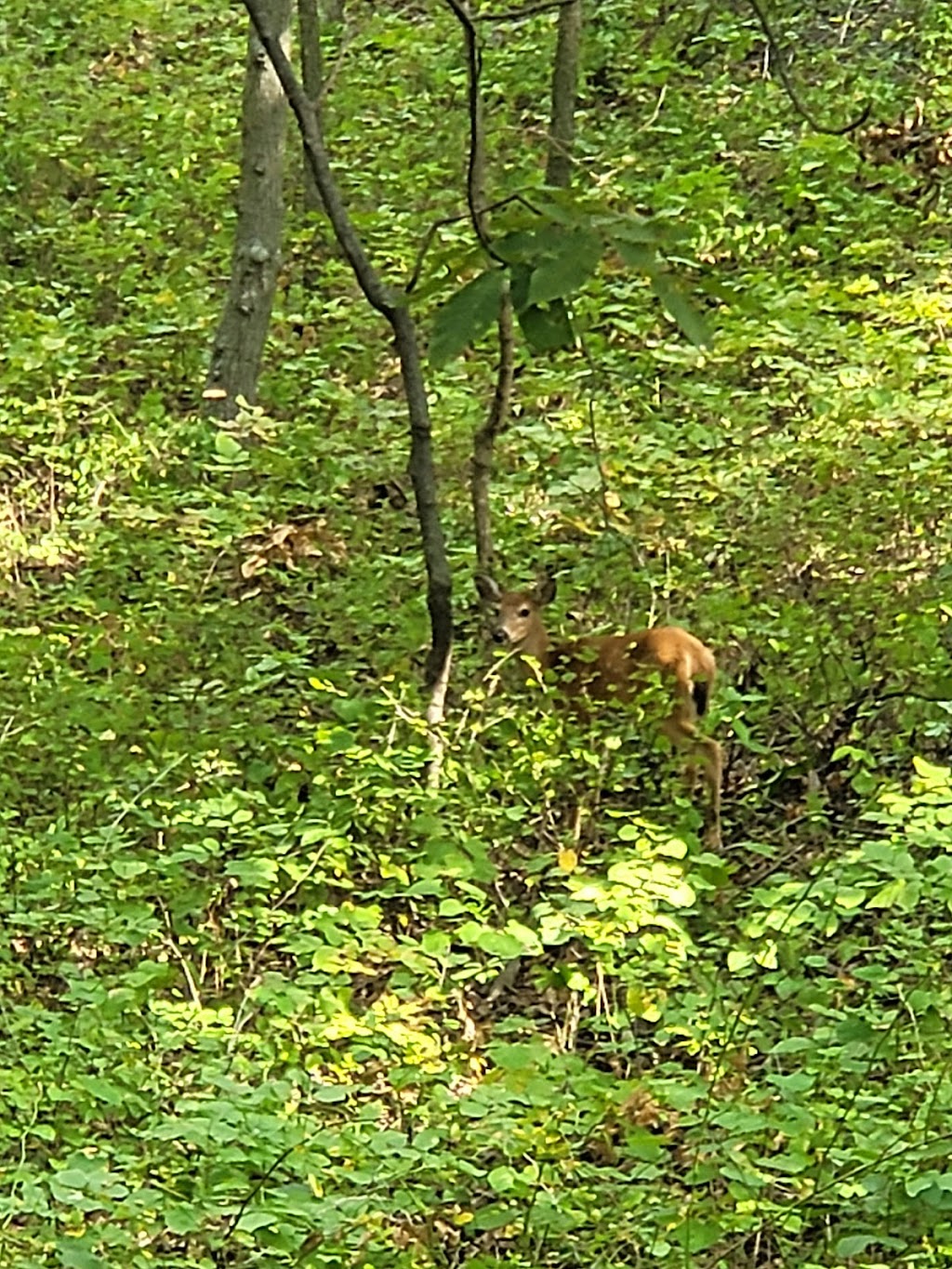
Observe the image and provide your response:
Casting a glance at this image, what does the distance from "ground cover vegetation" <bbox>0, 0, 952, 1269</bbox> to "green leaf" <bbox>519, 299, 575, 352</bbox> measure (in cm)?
12

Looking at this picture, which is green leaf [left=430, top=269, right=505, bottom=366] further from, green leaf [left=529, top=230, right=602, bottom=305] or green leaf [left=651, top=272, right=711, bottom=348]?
green leaf [left=651, top=272, right=711, bottom=348]

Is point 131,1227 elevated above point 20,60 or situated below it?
below

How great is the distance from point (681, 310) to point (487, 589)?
13.8 feet

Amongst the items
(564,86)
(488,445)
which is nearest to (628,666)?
(488,445)

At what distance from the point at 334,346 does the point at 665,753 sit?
494 cm

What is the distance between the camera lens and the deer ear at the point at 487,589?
7633 mm

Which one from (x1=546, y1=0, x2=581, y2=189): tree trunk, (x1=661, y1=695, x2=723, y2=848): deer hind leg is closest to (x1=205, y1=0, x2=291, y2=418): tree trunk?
(x1=546, y1=0, x2=581, y2=189): tree trunk

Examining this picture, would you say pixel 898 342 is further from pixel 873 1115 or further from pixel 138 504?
pixel 873 1115

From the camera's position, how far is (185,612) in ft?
27.1

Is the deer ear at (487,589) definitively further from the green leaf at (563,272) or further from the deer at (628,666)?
the green leaf at (563,272)

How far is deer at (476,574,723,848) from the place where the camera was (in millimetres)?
6926

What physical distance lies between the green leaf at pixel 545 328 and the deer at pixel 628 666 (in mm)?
3386

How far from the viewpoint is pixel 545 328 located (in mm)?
3590

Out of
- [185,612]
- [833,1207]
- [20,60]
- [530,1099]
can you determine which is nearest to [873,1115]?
[833,1207]
